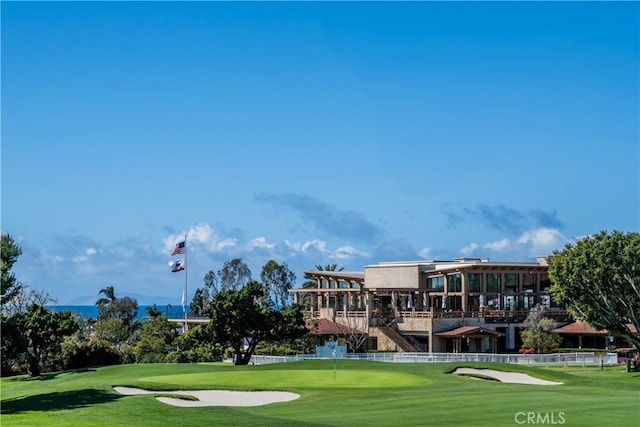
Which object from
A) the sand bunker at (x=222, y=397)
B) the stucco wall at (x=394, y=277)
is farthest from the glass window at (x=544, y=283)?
the sand bunker at (x=222, y=397)

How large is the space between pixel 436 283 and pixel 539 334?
13.7m

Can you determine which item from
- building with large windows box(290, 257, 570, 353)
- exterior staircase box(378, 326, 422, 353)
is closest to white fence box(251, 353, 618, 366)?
exterior staircase box(378, 326, 422, 353)

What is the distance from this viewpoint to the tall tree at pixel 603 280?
51.2m

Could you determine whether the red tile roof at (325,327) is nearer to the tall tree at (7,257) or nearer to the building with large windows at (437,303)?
the building with large windows at (437,303)

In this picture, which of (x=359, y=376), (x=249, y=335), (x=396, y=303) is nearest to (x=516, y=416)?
(x=359, y=376)

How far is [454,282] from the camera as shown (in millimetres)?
82375

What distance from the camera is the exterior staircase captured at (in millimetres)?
73438

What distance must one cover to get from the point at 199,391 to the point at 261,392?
2.83 m

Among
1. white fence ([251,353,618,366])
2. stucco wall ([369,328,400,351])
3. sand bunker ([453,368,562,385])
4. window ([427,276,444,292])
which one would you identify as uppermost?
window ([427,276,444,292])

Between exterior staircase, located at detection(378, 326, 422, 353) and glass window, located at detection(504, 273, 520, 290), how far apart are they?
1335 cm

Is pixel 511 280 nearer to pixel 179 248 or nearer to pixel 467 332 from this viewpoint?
pixel 467 332

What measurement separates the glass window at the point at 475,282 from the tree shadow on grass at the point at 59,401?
48751 millimetres

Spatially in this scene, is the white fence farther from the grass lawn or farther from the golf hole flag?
the golf hole flag

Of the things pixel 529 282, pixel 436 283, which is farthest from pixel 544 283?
pixel 436 283
